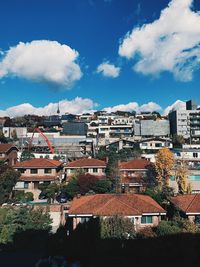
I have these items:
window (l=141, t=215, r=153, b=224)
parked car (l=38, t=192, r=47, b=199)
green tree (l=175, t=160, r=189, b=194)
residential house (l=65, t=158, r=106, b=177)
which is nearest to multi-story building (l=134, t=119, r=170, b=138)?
residential house (l=65, t=158, r=106, b=177)

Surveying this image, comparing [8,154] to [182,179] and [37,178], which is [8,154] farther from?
[182,179]

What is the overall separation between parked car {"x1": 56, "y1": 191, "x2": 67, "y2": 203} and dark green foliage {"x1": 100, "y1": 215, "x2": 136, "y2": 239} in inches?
483

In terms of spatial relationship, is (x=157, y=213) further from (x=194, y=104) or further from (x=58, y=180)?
(x=194, y=104)

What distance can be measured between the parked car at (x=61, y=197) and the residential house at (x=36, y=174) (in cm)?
452

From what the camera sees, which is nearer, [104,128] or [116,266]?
[116,266]

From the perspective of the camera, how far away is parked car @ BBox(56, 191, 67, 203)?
31.3 m

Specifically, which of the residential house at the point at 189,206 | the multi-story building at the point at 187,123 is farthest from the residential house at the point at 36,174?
the multi-story building at the point at 187,123

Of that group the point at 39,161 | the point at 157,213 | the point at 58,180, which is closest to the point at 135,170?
the point at 58,180

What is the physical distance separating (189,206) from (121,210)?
517cm

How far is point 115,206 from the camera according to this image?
21.5 meters

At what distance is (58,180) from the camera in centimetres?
3909

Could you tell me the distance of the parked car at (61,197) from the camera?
3130 centimetres

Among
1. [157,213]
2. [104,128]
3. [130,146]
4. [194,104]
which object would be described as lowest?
[157,213]

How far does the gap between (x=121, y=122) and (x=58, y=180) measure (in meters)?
56.6
